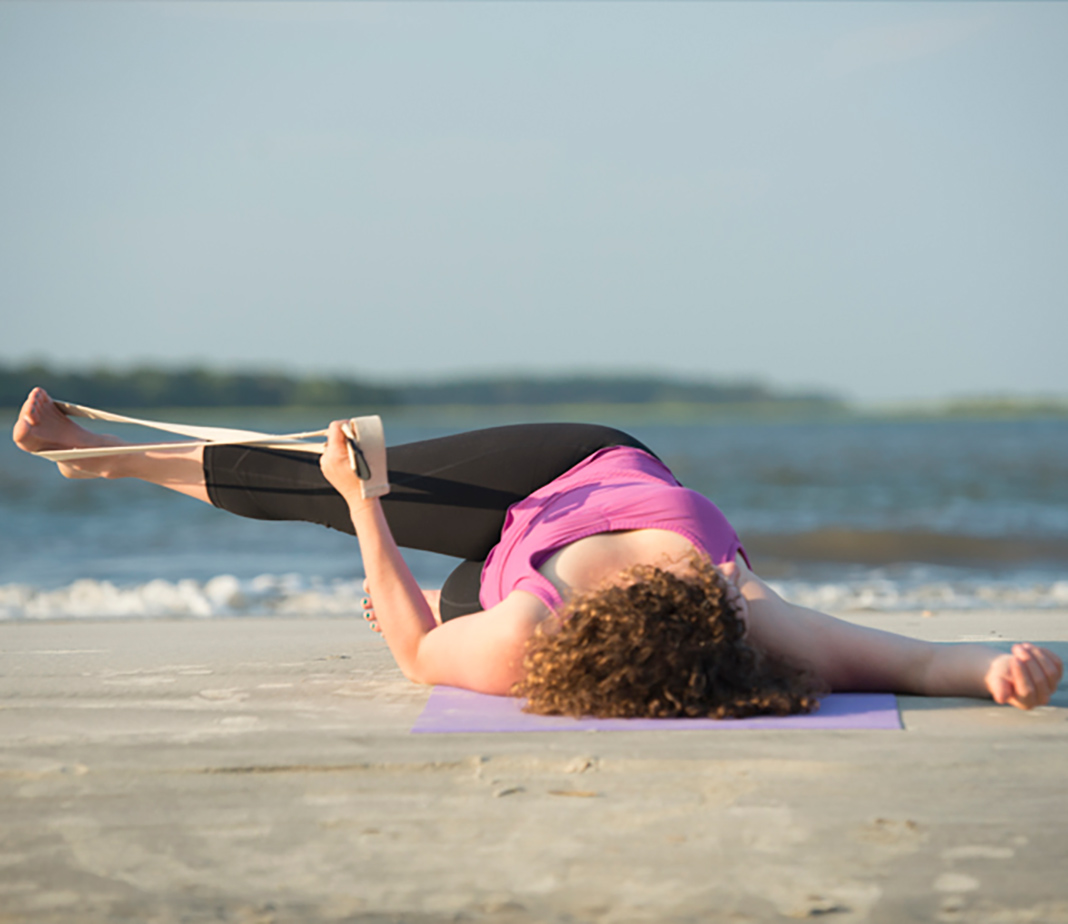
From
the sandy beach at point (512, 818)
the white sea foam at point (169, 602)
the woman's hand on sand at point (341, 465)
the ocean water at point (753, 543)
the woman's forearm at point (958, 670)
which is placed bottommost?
the ocean water at point (753, 543)

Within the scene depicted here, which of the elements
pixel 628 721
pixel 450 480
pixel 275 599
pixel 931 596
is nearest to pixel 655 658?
pixel 628 721

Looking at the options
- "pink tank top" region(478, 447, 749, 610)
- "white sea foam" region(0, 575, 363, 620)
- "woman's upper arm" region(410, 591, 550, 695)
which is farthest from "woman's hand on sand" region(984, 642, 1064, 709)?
"white sea foam" region(0, 575, 363, 620)

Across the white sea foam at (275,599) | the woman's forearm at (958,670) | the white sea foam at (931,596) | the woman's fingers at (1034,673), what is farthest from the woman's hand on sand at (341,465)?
the white sea foam at (931,596)

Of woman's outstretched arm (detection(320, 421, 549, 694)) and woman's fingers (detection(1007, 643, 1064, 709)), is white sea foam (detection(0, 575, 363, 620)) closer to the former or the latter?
woman's outstretched arm (detection(320, 421, 549, 694))

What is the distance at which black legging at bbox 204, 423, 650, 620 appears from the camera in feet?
9.62

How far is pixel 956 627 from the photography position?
13.2 ft

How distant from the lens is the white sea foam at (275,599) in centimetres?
554

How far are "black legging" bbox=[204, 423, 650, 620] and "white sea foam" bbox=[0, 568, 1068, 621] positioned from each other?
2.35 m

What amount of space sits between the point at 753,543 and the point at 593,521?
329 inches

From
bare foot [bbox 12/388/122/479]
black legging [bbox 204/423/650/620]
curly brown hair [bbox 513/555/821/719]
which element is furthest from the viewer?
bare foot [bbox 12/388/122/479]

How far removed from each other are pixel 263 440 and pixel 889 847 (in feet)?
6.34

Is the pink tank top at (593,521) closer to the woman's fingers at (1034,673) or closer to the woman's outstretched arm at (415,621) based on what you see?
the woman's outstretched arm at (415,621)

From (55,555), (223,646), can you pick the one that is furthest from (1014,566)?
(55,555)

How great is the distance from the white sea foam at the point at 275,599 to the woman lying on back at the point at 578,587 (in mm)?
2354
